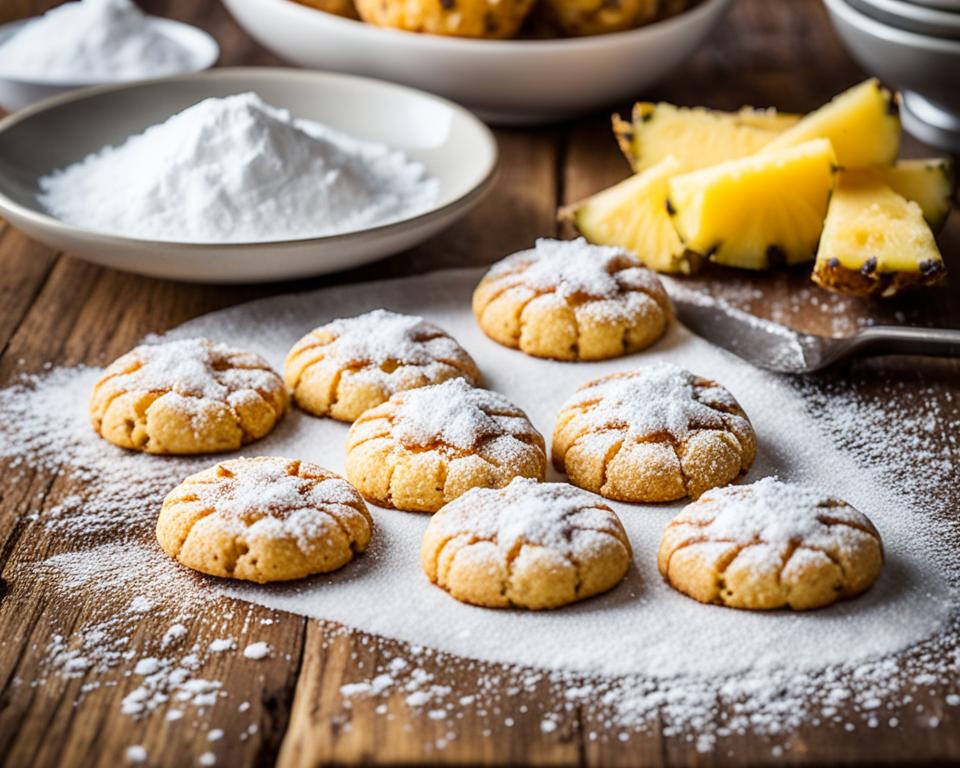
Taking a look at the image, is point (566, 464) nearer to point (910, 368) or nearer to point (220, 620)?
point (220, 620)

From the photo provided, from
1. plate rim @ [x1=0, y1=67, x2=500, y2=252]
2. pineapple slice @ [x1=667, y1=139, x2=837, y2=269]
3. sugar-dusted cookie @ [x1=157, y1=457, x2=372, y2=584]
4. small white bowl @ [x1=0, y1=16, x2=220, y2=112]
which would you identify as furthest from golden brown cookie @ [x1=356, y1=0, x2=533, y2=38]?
sugar-dusted cookie @ [x1=157, y1=457, x2=372, y2=584]

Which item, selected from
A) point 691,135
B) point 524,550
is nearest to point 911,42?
point 691,135

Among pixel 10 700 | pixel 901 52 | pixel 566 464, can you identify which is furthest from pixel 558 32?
pixel 10 700

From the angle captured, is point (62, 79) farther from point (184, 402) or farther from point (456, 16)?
point (184, 402)

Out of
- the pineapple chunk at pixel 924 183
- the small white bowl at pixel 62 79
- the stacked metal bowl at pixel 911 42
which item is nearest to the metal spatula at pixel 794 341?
the pineapple chunk at pixel 924 183

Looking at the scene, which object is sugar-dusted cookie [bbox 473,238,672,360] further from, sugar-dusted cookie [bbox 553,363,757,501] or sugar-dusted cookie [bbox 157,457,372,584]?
sugar-dusted cookie [bbox 157,457,372,584]

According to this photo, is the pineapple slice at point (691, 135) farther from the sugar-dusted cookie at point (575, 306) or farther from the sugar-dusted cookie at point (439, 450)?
the sugar-dusted cookie at point (439, 450)
